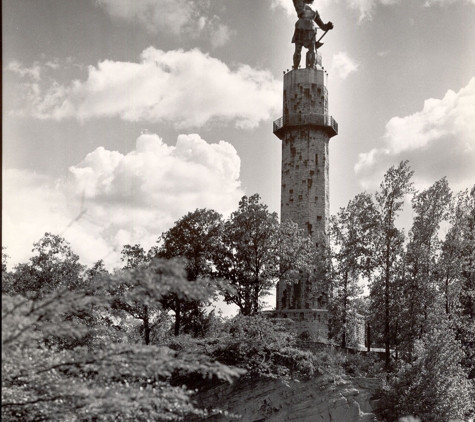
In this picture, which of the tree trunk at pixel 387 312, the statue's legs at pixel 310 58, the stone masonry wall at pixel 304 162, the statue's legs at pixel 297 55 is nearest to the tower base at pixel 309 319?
the stone masonry wall at pixel 304 162

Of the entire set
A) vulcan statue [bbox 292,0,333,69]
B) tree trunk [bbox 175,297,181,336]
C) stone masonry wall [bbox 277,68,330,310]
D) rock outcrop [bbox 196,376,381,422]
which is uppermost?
vulcan statue [bbox 292,0,333,69]

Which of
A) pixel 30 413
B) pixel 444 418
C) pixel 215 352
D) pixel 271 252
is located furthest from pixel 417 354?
pixel 30 413

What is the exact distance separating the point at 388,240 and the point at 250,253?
839 centimetres

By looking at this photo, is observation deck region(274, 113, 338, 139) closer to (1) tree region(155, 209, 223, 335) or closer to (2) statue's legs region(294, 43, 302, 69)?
(2) statue's legs region(294, 43, 302, 69)

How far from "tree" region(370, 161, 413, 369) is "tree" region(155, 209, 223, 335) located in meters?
10.2

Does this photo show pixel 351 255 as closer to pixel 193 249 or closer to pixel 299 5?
pixel 193 249

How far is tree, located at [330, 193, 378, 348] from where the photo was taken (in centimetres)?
3700

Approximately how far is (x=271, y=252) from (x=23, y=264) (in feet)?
49.1

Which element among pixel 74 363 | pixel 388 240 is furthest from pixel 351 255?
pixel 74 363

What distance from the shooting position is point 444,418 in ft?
83.3

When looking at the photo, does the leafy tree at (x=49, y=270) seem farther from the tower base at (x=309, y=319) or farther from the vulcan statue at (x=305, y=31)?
the vulcan statue at (x=305, y=31)

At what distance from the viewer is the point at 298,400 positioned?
32.4 metres

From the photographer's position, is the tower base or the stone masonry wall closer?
the tower base

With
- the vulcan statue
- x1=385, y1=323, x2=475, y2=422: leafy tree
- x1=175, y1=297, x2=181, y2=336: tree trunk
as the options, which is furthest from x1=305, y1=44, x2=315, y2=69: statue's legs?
x1=385, y1=323, x2=475, y2=422: leafy tree
